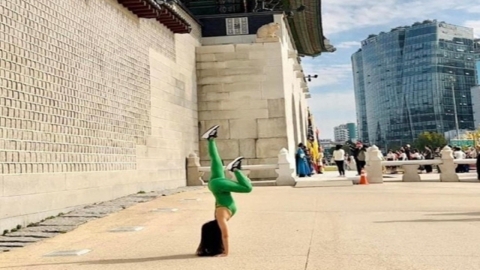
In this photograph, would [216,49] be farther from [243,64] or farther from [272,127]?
[272,127]

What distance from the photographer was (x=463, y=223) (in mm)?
6512

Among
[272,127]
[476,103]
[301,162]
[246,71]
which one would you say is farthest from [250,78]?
[476,103]

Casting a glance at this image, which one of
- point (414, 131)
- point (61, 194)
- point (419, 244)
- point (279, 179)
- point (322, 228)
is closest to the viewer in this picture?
point (419, 244)

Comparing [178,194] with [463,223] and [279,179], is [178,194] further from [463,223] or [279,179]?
[463,223]

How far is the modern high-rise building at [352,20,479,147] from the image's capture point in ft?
242

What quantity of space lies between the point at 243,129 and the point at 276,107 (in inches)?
52.8

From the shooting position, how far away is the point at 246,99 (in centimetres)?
1655

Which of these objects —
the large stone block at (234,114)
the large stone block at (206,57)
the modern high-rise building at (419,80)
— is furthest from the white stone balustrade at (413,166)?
the modern high-rise building at (419,80)

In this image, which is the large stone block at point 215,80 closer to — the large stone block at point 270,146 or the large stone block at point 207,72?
the large stone block at point 207,72

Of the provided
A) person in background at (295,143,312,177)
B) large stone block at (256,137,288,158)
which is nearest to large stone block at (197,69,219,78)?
large stone block at (256,137,288,158)

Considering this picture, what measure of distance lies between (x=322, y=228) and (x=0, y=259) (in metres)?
3.83

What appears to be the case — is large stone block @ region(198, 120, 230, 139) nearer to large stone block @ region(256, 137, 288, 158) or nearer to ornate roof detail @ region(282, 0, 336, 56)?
large stone block @ region(256, 137, 288, 158)

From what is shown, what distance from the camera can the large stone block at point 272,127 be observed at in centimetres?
1636

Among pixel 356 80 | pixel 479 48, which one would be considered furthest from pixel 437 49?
pixel 356 80
